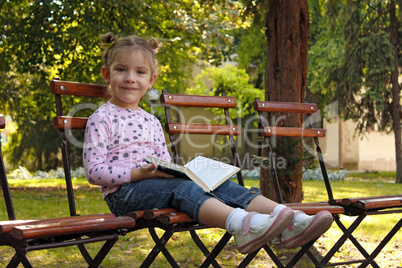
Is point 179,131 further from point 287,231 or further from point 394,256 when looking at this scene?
point 394,256

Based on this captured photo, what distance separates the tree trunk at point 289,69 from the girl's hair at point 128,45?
194cm

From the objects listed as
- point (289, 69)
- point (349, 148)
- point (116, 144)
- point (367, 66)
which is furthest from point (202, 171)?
point (349, 148)

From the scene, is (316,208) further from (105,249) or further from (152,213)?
(105,249)

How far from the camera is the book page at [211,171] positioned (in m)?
2.61

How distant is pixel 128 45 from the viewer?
3.03 meters

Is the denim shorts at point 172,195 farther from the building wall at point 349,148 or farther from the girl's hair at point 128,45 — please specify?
the building wall at point 349,148

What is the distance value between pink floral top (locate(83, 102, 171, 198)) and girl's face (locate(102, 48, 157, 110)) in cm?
9

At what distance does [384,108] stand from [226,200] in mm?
13688

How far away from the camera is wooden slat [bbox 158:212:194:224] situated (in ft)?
7.76

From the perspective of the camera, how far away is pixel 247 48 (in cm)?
1825

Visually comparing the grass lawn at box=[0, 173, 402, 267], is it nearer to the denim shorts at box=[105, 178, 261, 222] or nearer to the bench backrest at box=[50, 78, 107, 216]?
the bench backrest at box=[50, 78, 107, 216]

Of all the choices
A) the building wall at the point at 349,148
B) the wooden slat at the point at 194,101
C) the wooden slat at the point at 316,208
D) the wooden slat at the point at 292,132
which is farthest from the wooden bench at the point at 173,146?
the building wall at the point at 349,148

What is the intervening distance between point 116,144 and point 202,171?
1.86ft

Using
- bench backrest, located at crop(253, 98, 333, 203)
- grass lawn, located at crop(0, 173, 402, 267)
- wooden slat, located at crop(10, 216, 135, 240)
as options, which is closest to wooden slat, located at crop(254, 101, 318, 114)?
bench backrest, located at crop(253, 98, 333, 203)
